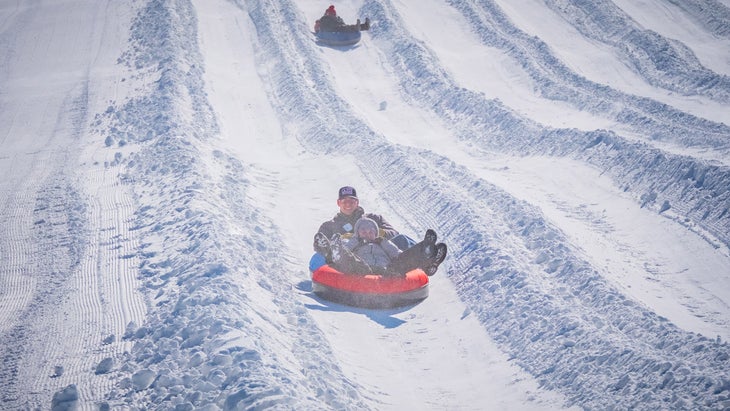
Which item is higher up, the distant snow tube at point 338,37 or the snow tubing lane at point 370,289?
the snow tubing lane at point 370,289

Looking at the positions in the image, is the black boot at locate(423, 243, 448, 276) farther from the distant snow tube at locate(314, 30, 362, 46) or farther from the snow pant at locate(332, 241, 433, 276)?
the distant snow tube at locate(314, 30, 362, 46)

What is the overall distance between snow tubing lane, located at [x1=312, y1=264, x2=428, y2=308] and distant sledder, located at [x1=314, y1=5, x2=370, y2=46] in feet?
43.3

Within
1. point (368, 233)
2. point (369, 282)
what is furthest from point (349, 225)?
point (369, 282)

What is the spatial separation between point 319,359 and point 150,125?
28.3ft

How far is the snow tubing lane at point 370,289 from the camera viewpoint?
8.29 meters

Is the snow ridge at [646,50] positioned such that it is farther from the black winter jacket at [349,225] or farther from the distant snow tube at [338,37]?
the black winter jacket at [349,225]

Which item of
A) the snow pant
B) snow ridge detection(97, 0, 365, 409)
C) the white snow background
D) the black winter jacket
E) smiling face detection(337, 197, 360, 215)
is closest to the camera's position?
snow ridge detection(97, 0, 365, 409)

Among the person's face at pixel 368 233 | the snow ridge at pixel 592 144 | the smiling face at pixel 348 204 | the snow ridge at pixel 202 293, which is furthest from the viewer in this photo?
the snow ridge at pixel 592 144

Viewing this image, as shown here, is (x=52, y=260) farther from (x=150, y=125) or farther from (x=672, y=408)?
(x=672, y=408)

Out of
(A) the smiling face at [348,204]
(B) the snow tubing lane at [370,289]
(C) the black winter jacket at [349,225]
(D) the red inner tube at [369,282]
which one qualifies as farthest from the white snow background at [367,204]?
(A) the smiling face at [348,204]

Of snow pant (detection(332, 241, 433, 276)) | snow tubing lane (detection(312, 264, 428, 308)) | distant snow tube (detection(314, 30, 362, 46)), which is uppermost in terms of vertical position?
snow pant (detection(332, 241, 433, 276))

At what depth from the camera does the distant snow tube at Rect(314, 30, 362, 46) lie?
66.3 ft

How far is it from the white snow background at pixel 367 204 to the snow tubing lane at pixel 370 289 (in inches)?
8.2

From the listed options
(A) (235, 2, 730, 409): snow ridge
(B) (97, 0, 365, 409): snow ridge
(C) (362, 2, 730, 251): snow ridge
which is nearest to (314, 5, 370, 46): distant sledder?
(C) (362, 2, 730, 251): snow ridge
